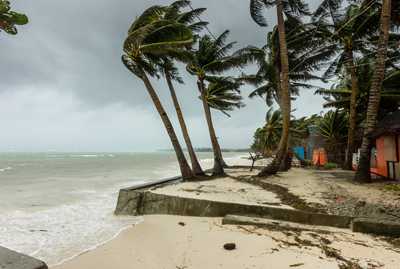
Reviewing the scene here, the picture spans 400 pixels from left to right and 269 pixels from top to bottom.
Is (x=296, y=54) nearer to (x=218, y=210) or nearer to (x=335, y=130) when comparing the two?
(x=335, y=130)

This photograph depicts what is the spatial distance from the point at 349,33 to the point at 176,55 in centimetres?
871

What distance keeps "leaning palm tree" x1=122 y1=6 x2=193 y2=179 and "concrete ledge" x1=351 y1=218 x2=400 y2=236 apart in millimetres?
7635

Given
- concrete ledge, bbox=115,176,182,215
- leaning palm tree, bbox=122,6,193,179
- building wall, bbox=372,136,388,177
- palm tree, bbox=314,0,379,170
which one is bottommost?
concrete ledge, bbox=115,176,182,215

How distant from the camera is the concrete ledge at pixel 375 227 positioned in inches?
182

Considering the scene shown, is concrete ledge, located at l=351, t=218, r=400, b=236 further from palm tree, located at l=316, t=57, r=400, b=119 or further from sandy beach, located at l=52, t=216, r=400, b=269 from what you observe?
palm tree, located at l=316, t=57, r=400, b=119

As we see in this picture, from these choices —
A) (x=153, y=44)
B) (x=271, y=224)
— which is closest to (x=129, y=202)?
(x=271, y=224)

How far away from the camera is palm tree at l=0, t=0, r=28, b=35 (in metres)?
1.66

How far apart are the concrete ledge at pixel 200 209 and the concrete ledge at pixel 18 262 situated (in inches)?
175

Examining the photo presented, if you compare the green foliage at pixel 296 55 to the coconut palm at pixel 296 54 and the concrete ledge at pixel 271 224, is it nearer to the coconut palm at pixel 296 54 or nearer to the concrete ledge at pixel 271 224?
the coconut palm at pixel 296 54

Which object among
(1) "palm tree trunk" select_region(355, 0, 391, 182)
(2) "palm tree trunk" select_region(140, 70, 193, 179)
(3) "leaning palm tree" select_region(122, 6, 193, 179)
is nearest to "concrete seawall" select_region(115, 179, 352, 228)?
(2) "palm tree trunk" select_region(140, 70, 193, 179)

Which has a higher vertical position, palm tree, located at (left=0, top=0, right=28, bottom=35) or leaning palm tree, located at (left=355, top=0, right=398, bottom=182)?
leaning palm tree, located at (left=355, top=0, right=398, bottom=182)

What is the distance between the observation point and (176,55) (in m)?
11.2

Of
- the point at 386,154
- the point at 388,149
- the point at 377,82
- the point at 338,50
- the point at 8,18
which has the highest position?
the point at 338,50

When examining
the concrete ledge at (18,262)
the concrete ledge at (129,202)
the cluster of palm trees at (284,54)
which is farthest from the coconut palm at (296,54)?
the concrete ledge at (18,262)
